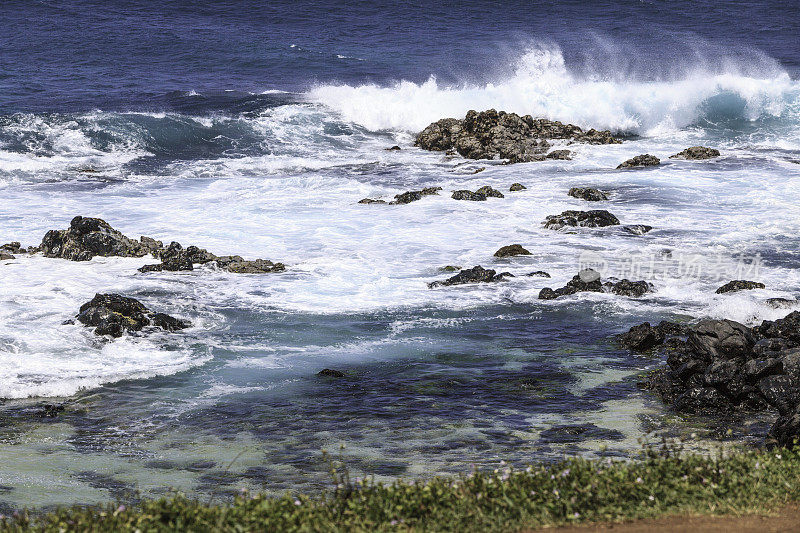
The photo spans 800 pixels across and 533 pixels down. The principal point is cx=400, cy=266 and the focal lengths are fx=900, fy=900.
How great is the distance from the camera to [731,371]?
436 inches

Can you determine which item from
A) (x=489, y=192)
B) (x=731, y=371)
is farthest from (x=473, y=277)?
(x=489, y=192)

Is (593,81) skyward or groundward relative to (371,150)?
skyward

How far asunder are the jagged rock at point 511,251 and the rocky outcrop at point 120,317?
7.59m

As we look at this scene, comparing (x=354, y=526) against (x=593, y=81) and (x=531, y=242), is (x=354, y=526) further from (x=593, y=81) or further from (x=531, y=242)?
(x=593, y=81)

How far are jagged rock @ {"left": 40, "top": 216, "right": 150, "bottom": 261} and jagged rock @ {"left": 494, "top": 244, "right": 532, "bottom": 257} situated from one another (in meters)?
7.86

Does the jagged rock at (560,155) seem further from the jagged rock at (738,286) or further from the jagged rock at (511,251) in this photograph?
the jagged rock at (738,286)

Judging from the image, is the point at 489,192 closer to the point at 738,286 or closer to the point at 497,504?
the point at 738,286

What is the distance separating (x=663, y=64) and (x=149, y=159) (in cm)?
3192

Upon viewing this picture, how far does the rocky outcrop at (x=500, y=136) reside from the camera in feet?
107

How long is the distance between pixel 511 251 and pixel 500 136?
14166mm

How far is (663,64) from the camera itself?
52.1m

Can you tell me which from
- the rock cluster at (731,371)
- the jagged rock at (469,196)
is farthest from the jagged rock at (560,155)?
the rock cluster at (731,371)

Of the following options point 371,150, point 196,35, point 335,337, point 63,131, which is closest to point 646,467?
point 335,337

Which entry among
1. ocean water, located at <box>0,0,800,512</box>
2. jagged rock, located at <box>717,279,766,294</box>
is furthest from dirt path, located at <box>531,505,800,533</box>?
jagged rock, located at <box>717,279,766,294</box>
